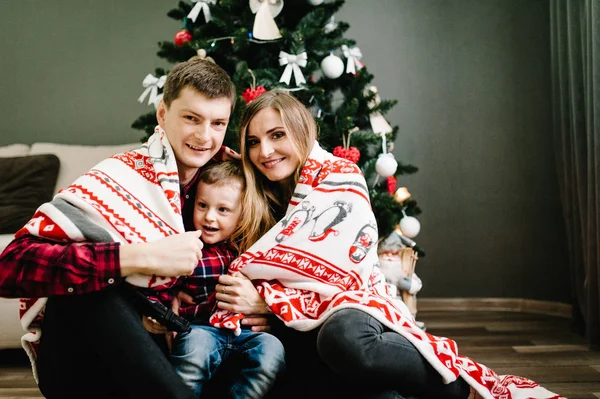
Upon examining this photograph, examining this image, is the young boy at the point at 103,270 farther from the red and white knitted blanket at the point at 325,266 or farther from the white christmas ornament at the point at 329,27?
the white christmas ornament at the point at 329,27

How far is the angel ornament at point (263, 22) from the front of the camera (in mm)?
2023

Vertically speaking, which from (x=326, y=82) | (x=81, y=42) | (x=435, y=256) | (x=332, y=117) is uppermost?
(x=81, y=42)

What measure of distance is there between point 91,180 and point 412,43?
215 centimetres

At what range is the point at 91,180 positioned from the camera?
129cm

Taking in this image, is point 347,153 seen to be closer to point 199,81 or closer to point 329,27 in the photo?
point 329,27

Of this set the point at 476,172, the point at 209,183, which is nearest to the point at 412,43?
the point at 476,172

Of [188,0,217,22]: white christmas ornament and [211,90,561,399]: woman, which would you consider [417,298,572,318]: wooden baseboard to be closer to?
[211,90,561,399]: woman

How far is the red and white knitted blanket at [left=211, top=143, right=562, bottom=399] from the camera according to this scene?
1292 millimetres

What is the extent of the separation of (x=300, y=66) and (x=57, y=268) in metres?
1.32

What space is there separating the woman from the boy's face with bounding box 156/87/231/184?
0.13m

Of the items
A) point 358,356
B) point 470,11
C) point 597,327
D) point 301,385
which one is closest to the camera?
point 358,356

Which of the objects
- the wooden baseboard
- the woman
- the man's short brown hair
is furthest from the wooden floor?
the man's short brown hair

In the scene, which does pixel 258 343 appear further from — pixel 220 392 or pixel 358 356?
pixel 358 356

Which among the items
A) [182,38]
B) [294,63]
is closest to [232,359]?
[294,63]
